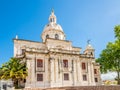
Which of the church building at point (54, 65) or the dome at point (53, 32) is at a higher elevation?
the dome at point (53, 32)

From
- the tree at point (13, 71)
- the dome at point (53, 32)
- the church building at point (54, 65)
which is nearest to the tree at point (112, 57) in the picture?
the church building at point (54, 65)

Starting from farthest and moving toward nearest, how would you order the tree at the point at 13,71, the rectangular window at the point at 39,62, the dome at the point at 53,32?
the dome at the point at 53,32 < the rectangular window at the point at 39,62 < the tree at the point at 13,71

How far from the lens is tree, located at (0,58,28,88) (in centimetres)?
3062

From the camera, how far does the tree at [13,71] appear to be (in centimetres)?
3062

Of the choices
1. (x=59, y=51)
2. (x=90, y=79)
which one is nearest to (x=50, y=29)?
(x=59, y=51)

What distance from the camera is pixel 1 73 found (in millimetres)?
31578

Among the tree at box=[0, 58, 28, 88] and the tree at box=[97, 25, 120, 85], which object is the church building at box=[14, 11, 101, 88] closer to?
the tree at box=[0, 58, 28, 88]

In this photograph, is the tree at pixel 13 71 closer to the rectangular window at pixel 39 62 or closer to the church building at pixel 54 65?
the church building at pixel 54 65

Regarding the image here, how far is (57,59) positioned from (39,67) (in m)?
4.36

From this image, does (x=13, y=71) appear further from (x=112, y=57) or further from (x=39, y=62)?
(x=112, y=57)

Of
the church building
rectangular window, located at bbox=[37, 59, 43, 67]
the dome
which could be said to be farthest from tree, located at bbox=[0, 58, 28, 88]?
the dome

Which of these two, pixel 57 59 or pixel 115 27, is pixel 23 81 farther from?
pixel 115 27

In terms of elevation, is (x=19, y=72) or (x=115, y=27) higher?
(x=115, y=27)

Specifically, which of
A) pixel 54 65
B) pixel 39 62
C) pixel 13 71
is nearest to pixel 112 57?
pixel 54 65
